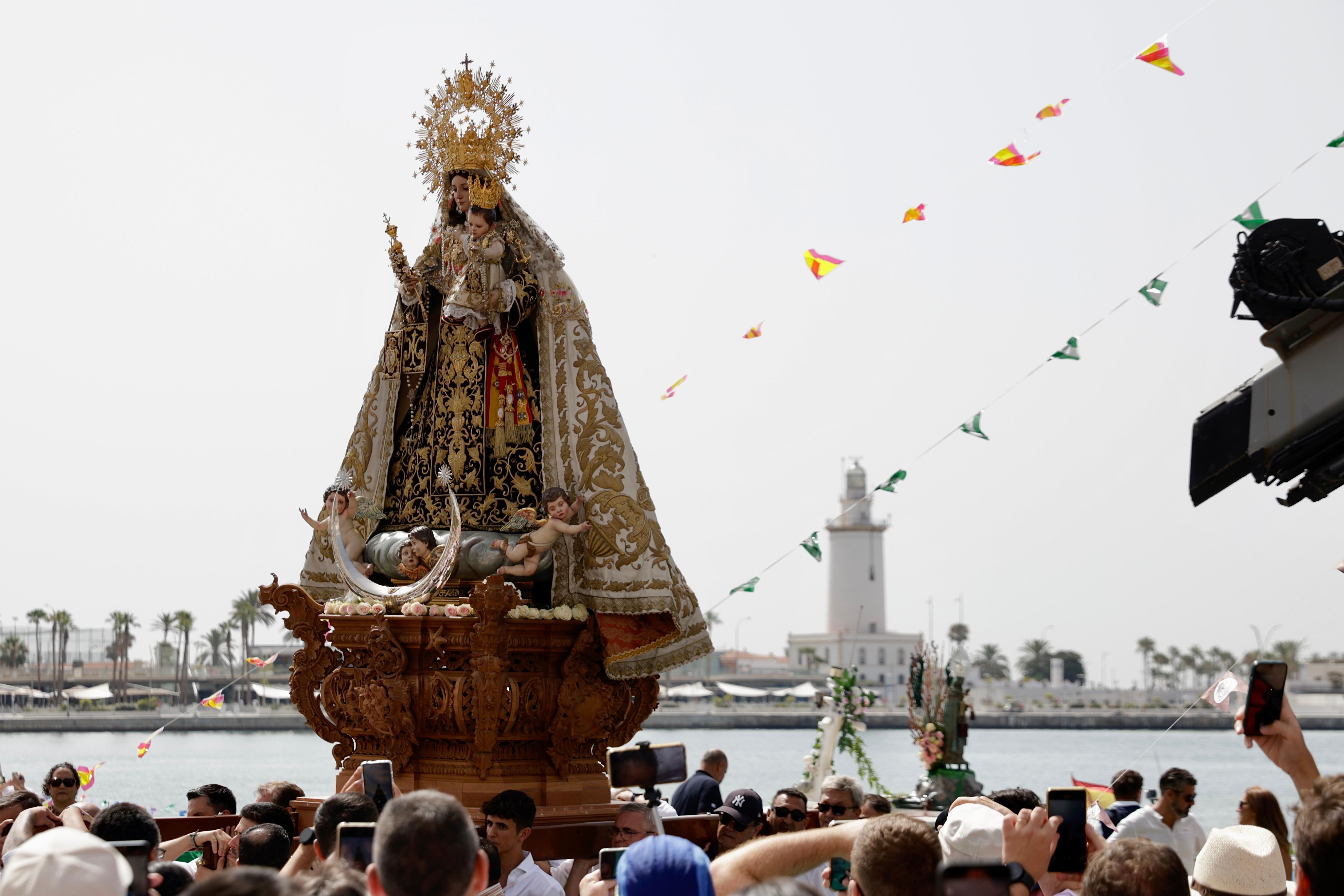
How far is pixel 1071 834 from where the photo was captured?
471 centimetres

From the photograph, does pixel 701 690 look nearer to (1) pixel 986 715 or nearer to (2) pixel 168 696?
(1) pixel 986 715

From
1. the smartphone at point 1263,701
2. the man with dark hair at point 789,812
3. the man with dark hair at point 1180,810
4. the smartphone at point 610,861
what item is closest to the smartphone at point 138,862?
→ the smartphone at point 610,861

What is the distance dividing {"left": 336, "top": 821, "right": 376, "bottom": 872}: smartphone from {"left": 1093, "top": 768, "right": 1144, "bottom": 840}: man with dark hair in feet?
18.7

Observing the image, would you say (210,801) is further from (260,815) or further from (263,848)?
(263,848)

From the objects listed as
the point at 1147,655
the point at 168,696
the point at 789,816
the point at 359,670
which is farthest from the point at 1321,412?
the point at 1147,655

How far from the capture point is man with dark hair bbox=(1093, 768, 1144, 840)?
902 centimetres

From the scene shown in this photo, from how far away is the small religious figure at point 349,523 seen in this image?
10.1 meters

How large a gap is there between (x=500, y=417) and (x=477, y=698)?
2.02 meters

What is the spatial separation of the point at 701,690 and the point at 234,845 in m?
89.6

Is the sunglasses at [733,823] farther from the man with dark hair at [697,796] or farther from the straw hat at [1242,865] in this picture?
the straw hat at [1242,865]

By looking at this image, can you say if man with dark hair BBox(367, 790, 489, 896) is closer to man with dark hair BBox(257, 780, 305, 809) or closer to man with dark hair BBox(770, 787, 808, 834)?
man with dark hair BBox(770, 787, 808, 834)

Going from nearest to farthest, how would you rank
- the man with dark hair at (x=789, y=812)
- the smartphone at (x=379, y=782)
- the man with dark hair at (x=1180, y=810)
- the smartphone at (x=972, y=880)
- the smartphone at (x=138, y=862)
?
the smartphone at (x=972, y=880)
the smartphone at (x=138, y=862)
the smartphone at (x=379, y=782)
the man with dark hair at (x=789, y=812)
the man with dark hair at (x=1180, y=810)

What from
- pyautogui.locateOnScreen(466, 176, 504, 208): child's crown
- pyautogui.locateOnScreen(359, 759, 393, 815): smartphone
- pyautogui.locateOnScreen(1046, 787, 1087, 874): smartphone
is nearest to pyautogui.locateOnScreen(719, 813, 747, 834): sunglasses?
pyautogui.locateOnScreen(359, 759, 393, 815): smartphone

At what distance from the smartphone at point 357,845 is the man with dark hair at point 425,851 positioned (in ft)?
2.90
